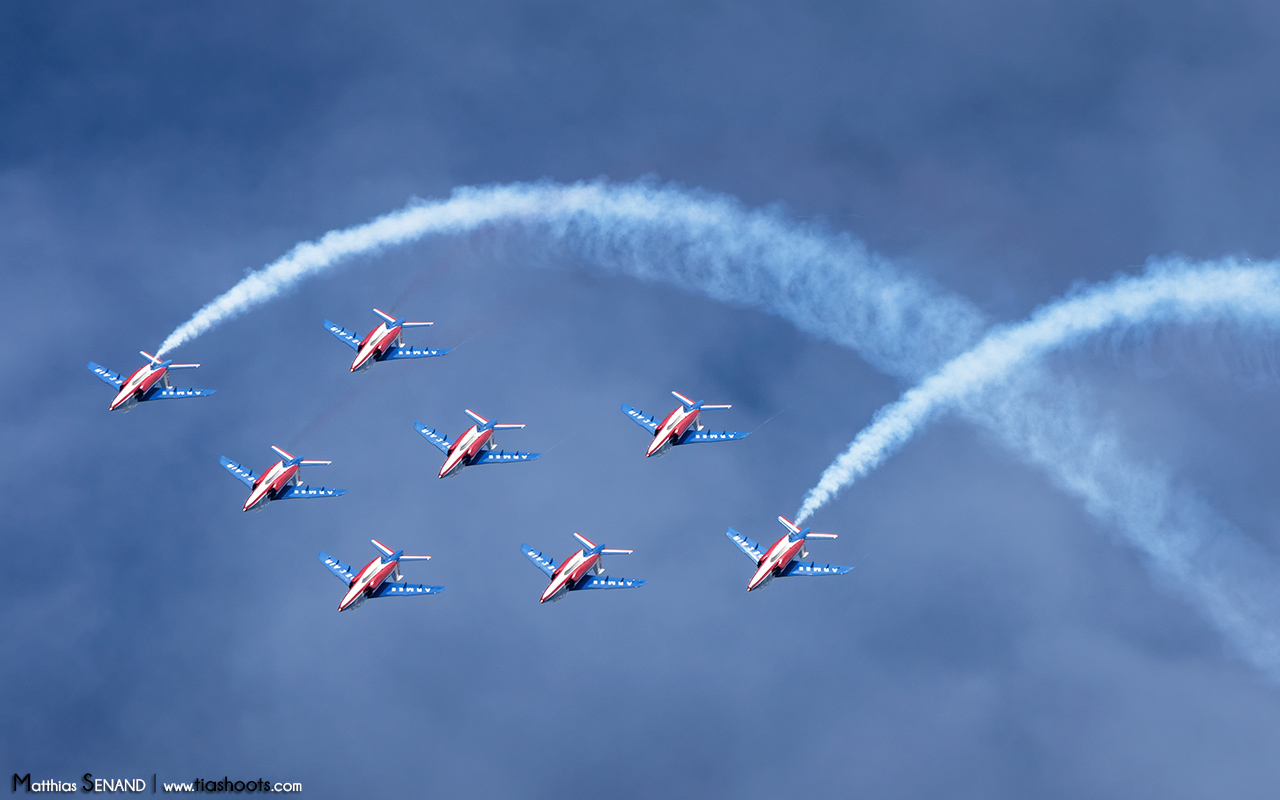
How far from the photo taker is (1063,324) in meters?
119

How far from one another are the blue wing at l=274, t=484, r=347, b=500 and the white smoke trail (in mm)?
43037

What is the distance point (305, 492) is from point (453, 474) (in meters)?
13.4

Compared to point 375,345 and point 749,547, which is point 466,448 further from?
point 749,547

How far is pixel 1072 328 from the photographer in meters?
118

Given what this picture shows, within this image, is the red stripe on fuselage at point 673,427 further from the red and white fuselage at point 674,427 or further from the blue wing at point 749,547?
the blue wing at point 749,547

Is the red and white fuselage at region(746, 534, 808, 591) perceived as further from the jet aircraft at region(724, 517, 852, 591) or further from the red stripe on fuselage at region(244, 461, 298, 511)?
the red stripe on fuselage at region(244, 461, 298, 511)

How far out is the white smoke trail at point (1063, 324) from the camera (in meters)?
115

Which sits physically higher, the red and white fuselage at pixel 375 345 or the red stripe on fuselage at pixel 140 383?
the red and white fuselage at pixel 375 345

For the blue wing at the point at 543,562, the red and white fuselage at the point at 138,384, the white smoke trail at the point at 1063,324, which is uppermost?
the white smoke trail at the point at 1063,324

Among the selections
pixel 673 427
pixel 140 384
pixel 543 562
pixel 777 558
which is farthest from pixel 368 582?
pixel 777 558

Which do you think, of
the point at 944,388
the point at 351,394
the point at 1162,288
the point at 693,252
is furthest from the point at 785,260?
the point at 351,394

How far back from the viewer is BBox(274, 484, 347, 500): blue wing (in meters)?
128

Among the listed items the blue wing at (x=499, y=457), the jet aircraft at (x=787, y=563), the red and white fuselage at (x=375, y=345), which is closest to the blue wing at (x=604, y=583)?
the jet aircraft at (x=787, y=563)

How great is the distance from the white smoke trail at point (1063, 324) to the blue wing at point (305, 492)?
43037 millimetres
